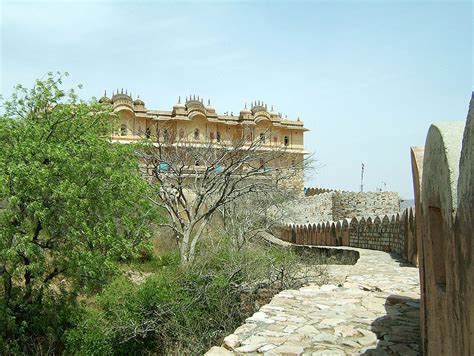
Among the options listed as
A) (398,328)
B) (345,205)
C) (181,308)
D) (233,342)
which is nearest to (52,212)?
(181,308)

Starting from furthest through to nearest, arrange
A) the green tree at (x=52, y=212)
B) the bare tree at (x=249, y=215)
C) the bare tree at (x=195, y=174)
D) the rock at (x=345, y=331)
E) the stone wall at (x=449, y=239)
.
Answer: the bare tree at (x=249, y=215)
the bare tree at (x=195, y=174)
the green tree at (x=52, y=212)
the rock at (x=345, y=331)
the stone wall at (x=449, y=239)

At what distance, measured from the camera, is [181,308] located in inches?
392

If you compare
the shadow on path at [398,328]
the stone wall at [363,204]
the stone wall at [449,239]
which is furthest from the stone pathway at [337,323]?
the stone wall at [363,204]

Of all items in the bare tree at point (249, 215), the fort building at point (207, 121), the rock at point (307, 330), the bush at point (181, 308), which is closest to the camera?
the rock at point (307, 330)

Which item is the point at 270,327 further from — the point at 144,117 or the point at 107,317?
the point at 144,117

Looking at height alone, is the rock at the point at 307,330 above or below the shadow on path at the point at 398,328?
below

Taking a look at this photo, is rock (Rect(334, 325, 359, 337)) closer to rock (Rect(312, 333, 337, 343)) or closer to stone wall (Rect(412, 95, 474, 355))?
rock (Rect(312, 333, 337, 343))

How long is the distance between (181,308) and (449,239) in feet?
26.0

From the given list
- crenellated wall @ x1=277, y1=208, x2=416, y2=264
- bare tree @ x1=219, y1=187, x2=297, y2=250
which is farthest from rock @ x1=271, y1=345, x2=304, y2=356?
bare tree @ x1=219, y1=187, x2=297, y2=250

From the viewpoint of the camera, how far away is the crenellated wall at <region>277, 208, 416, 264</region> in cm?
1222

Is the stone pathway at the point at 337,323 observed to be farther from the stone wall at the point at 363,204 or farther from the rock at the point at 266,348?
the stone wall at the point at 363,204

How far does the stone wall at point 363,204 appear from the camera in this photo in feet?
123

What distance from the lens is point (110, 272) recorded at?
42.4ft

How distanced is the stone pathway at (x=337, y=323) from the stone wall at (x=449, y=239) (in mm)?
950
